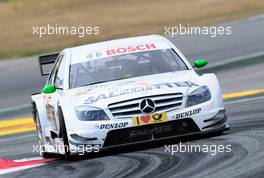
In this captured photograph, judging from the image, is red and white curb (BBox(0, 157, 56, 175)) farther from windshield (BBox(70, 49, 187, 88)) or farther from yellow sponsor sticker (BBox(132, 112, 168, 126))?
yellow sponsor sticker (BBox(132, 112, 168, 126))

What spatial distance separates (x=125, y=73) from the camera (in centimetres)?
1038

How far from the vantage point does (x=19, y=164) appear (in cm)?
1002

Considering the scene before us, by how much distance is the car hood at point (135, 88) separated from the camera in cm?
942

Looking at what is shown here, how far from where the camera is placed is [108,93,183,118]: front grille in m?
9.30

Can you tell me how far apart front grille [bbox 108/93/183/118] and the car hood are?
0.15 ft

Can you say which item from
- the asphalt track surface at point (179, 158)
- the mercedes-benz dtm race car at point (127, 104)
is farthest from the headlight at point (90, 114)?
the asphalt track surface at point (179, 158)

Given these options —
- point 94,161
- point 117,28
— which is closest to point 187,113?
point 94,161

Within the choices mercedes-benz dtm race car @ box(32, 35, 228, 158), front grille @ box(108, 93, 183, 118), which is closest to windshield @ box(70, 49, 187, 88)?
mercedes-benz dtm race car @ box(32, 35, 228, 158)

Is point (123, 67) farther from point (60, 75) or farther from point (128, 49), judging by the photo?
point (60, 75)

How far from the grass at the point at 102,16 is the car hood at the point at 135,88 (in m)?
10.4

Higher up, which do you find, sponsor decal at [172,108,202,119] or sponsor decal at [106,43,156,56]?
sponsor decal at [106,43,156,56]

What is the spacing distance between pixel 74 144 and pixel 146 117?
0.80m

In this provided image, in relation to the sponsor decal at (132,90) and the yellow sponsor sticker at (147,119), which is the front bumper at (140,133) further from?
the sponsor decal at (132,90)

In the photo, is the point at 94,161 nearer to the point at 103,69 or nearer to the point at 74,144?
the point at 74,144
